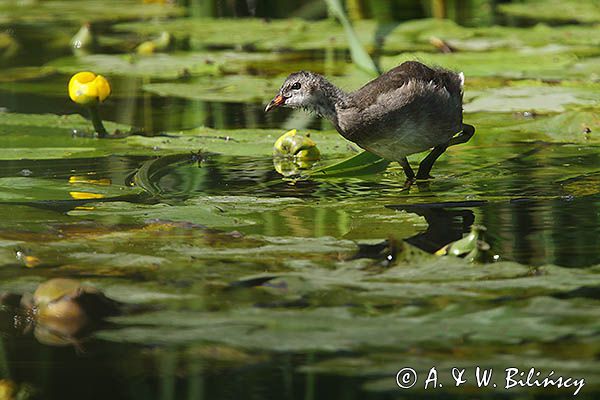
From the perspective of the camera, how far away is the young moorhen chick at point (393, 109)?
489 cm

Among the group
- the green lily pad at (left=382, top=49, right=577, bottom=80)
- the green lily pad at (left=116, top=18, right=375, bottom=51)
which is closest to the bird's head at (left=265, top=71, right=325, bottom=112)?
the green lily pad at (left=382, top=49, right=577, bottom=80)

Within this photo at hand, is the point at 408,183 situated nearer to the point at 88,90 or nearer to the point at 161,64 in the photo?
the point at 88,90

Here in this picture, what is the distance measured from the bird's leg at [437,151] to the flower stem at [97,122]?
1740 millimetres

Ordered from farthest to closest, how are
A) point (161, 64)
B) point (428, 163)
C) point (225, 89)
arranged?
point (161, 64) → point (225, 89) → point (428, 163)

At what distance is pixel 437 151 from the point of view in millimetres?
5219

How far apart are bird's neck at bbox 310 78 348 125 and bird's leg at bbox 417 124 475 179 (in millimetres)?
444

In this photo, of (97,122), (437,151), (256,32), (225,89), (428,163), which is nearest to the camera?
(428,163)

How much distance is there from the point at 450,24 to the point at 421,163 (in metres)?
4.15

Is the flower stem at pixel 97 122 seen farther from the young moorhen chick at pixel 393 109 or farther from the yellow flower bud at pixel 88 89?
the young moorhen chick at pixel 393 109

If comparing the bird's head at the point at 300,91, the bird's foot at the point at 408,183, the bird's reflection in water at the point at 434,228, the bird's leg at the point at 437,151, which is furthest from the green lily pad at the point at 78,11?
the bird's reflection in water at the point at 434,228

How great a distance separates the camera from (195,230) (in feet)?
12.7

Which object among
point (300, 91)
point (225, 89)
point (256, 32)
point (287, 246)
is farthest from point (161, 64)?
point (287, 246)

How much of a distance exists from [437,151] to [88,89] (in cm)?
175

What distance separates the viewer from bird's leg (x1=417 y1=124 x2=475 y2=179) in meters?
5.05
